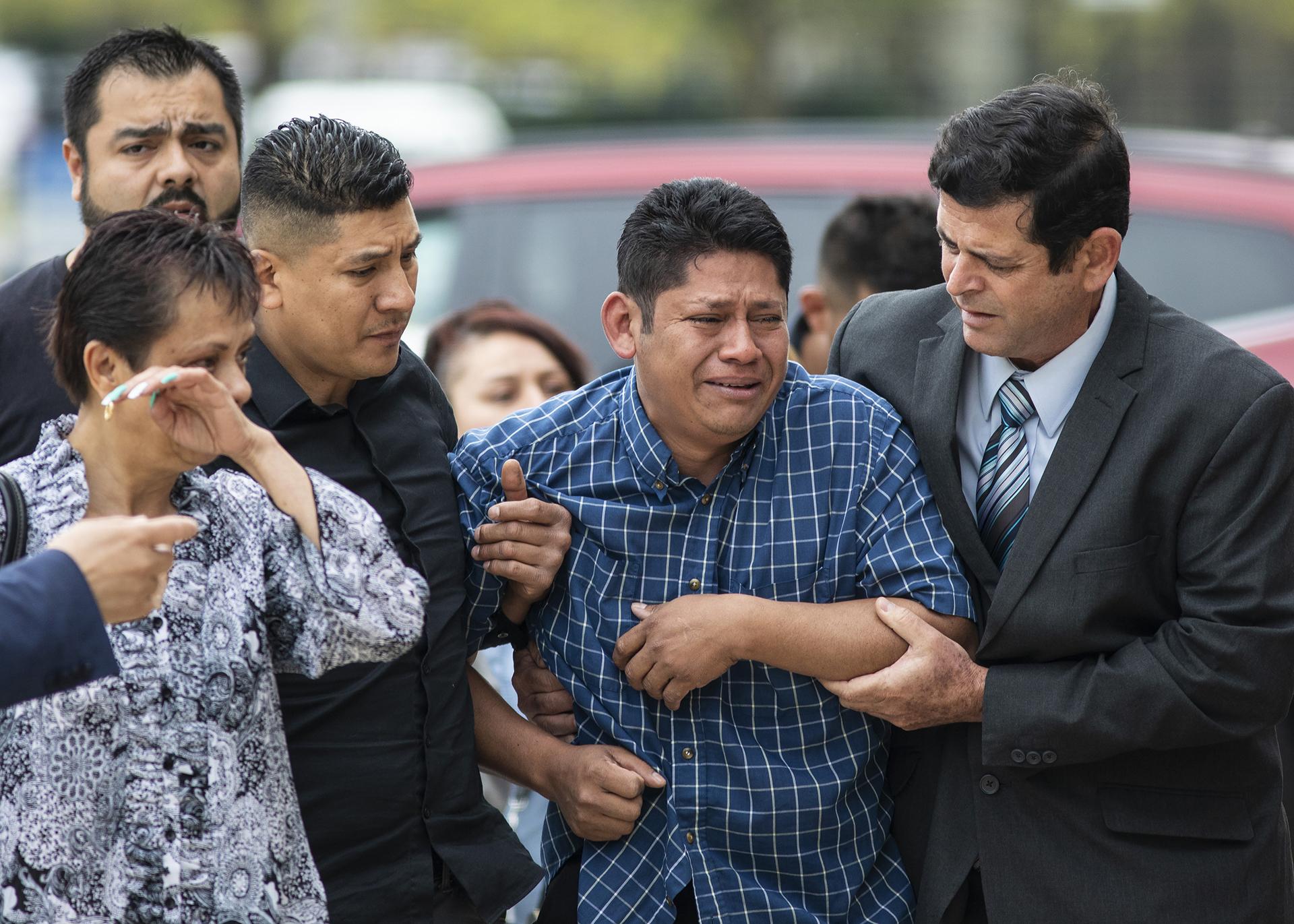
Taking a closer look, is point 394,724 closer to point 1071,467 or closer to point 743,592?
point 743,592

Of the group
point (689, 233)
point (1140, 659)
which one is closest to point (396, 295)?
point (689, 233)

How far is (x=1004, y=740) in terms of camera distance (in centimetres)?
272

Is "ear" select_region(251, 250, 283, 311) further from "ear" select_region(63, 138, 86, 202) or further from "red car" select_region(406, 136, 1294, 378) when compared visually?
"red car" select_region(406, 136, 1294, 378)

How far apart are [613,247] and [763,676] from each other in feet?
11.4

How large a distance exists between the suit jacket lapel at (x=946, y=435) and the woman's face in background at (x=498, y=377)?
153cm

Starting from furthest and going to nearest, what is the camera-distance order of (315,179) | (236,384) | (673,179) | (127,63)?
(673,179) → (127,63) → (315,179) → (236,384)

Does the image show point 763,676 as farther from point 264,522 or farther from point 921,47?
point 921,47

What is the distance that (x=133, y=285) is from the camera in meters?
2.18

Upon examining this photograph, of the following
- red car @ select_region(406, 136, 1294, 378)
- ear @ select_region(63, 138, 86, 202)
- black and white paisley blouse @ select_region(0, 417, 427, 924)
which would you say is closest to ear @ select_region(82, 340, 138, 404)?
black and white paisley blouse @ select_region(0, 417, 427, 924)

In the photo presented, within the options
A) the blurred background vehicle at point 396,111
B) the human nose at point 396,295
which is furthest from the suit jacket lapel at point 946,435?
the blurred background vehicle at point 396,111

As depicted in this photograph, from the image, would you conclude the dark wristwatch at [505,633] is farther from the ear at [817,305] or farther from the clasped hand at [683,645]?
the ear at [817,305]

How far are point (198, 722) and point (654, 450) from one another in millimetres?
1036

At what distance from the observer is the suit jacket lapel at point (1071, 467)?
2.73 metres

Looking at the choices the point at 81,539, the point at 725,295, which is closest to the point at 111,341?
the point at 81,539
